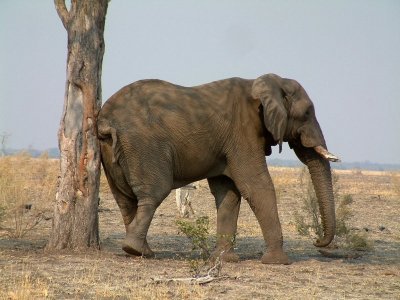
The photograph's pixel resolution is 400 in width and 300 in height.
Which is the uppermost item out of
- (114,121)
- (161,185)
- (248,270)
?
(114,121)

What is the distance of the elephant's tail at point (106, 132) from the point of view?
1109cm

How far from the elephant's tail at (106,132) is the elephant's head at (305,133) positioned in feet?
7.37

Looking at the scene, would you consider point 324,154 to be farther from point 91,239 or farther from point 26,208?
point 26,208

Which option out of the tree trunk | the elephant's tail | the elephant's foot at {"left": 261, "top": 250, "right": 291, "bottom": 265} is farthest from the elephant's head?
the tree trunk

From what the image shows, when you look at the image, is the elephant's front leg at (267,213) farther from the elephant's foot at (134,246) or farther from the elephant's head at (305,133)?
the elephant's foot at (134,246)

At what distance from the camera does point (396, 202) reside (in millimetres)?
27234

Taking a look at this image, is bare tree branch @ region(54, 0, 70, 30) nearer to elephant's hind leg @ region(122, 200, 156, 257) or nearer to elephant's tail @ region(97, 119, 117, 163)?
elephant's tail @ region(97, 119, 117, 163)

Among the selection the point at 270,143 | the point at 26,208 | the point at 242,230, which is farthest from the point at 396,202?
the point at 270,143

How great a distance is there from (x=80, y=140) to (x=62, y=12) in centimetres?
204

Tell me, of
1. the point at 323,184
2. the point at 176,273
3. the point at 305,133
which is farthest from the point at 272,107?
the point at 176,273

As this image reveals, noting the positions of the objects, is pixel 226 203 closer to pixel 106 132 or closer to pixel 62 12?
pixel 106 132

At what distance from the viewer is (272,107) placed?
11648mm

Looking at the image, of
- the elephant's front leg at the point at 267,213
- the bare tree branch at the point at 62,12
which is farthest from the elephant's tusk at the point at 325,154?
the bare tree branch at the point at 62,12

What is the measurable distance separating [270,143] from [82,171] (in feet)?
9.66
